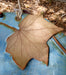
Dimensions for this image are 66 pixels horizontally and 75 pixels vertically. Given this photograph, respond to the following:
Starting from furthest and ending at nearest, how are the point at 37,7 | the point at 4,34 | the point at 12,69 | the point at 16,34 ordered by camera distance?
the point at 37,7
the point at 4,34
the point at 16,34
the point at 12,69

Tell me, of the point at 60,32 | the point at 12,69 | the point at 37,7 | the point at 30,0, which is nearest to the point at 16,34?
the point at 12,69

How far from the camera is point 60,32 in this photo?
5.17 feet

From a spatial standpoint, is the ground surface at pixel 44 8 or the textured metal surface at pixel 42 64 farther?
the ground surface at pixel 44 8

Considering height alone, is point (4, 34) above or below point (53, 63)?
above

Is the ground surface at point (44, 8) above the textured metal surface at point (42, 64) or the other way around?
above

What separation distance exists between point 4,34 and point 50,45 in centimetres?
83

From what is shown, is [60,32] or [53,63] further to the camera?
[60,32]

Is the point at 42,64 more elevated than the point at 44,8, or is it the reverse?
the point at 44,8

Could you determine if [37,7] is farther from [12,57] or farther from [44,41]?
[12,57]

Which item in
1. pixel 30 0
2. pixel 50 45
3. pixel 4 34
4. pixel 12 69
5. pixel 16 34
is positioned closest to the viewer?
pixel 12 69

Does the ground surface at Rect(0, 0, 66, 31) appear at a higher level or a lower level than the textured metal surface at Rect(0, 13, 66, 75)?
higher

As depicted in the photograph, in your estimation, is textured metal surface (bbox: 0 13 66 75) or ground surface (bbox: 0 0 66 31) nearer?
textured metal surface (bbox: 0 13 66 75)

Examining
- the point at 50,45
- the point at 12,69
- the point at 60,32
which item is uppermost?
the point at 60,32

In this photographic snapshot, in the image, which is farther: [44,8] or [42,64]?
A: [44,8]
